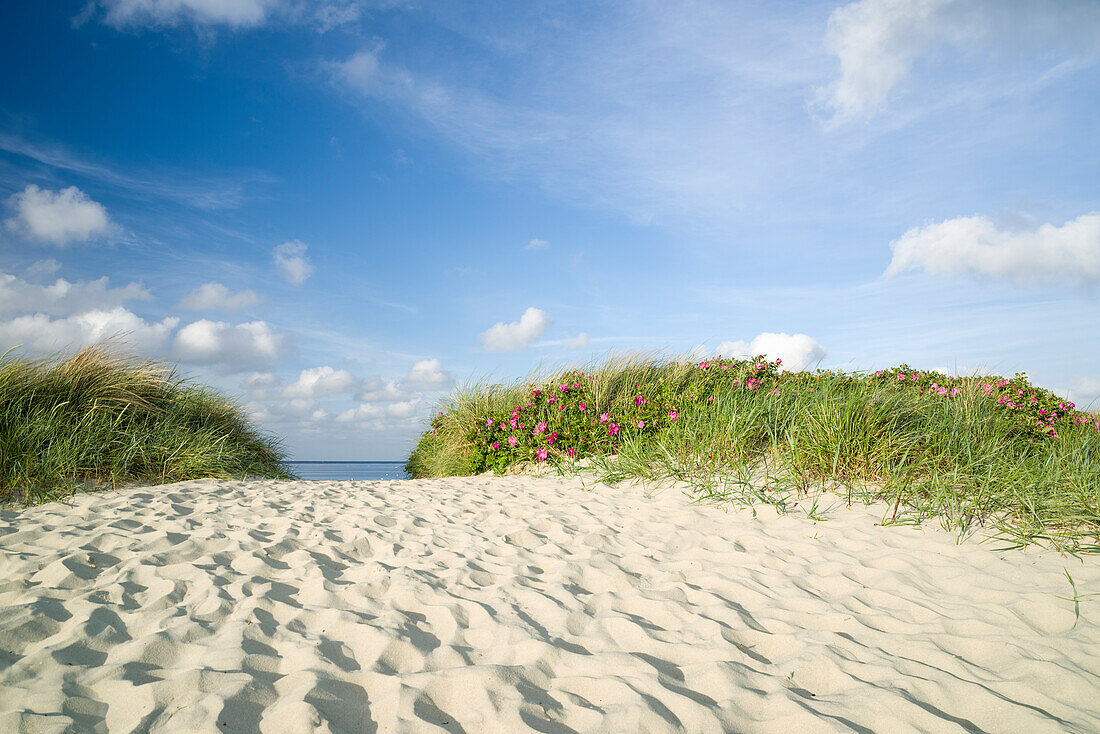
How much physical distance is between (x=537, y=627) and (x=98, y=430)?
21.6 feet

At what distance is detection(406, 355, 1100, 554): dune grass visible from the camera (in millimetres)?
4332

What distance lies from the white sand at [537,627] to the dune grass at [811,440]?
554mm

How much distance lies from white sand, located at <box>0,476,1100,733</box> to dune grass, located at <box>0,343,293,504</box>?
5.42 feet

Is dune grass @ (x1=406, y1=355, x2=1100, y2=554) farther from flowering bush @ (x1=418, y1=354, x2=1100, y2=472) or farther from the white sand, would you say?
the white sand

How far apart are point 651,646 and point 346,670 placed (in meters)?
1.28

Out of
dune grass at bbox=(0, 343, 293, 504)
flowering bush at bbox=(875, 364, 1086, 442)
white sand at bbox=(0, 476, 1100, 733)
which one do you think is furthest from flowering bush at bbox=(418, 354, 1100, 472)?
dune grass at bbox=(0, 343, 293, 504)

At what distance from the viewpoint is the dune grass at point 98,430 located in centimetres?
590

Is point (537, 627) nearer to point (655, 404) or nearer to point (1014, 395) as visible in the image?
point (655, 404)

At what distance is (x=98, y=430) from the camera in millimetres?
6703

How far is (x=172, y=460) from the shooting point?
701 centimetres

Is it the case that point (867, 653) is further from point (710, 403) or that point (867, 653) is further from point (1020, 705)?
point (710, 403)

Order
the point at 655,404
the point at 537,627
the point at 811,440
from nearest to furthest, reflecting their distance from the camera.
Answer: the point at 537,627 < the point at 811,440 < the point at 655,404

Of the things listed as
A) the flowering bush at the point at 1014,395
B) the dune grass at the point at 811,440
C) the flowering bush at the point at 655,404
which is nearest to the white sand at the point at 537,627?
the dune grass at the point at 811,440

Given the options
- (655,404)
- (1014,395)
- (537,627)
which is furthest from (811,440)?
(1014,395)
